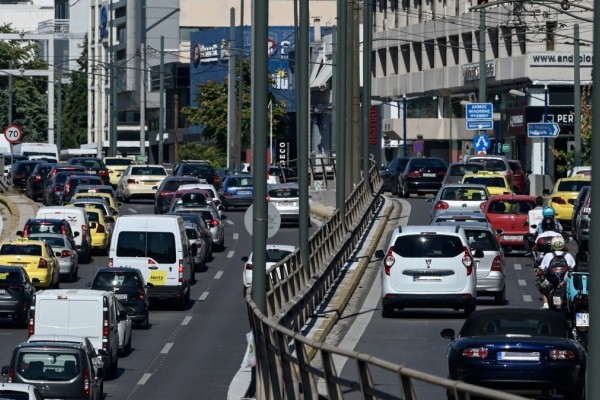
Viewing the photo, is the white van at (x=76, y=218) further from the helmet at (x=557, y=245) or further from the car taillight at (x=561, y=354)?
the car taillight at (x=561, y=354)

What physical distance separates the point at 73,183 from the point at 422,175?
14005mm

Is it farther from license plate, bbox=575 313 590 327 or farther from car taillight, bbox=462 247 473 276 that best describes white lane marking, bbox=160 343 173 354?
license plate, bbox=575 313 590 327

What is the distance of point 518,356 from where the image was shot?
1902 centimetres

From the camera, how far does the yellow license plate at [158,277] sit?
41.3 metres

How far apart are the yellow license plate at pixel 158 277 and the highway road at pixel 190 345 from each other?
32.0 inches

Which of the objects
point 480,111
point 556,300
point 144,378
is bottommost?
point 144,378

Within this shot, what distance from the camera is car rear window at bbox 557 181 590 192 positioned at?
49.9m

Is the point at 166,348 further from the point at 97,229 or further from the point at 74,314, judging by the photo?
the point at 97,229

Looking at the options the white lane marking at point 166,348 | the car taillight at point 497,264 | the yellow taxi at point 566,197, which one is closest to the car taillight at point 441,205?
the yellow taxi at point 566,197

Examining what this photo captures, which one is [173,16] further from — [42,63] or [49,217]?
[49,217]

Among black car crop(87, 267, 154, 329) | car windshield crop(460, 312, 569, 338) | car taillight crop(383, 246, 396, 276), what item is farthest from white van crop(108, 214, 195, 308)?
car windshield crop(460, 312, 569, 338)

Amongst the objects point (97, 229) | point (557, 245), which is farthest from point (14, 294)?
point (97, 229)

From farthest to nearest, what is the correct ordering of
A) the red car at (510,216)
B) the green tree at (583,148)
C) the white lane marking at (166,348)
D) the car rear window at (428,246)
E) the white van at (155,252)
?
the green tree at (583,148)
the red car at (510,216)
the white van at (155,252)
the white lane marking at (166,348)
the car rear window at (428,246)

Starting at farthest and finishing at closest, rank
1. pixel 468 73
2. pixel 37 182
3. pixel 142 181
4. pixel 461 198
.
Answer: pixel 468 73
pixel 37 182
pixel 142 181
pixel 461 198
